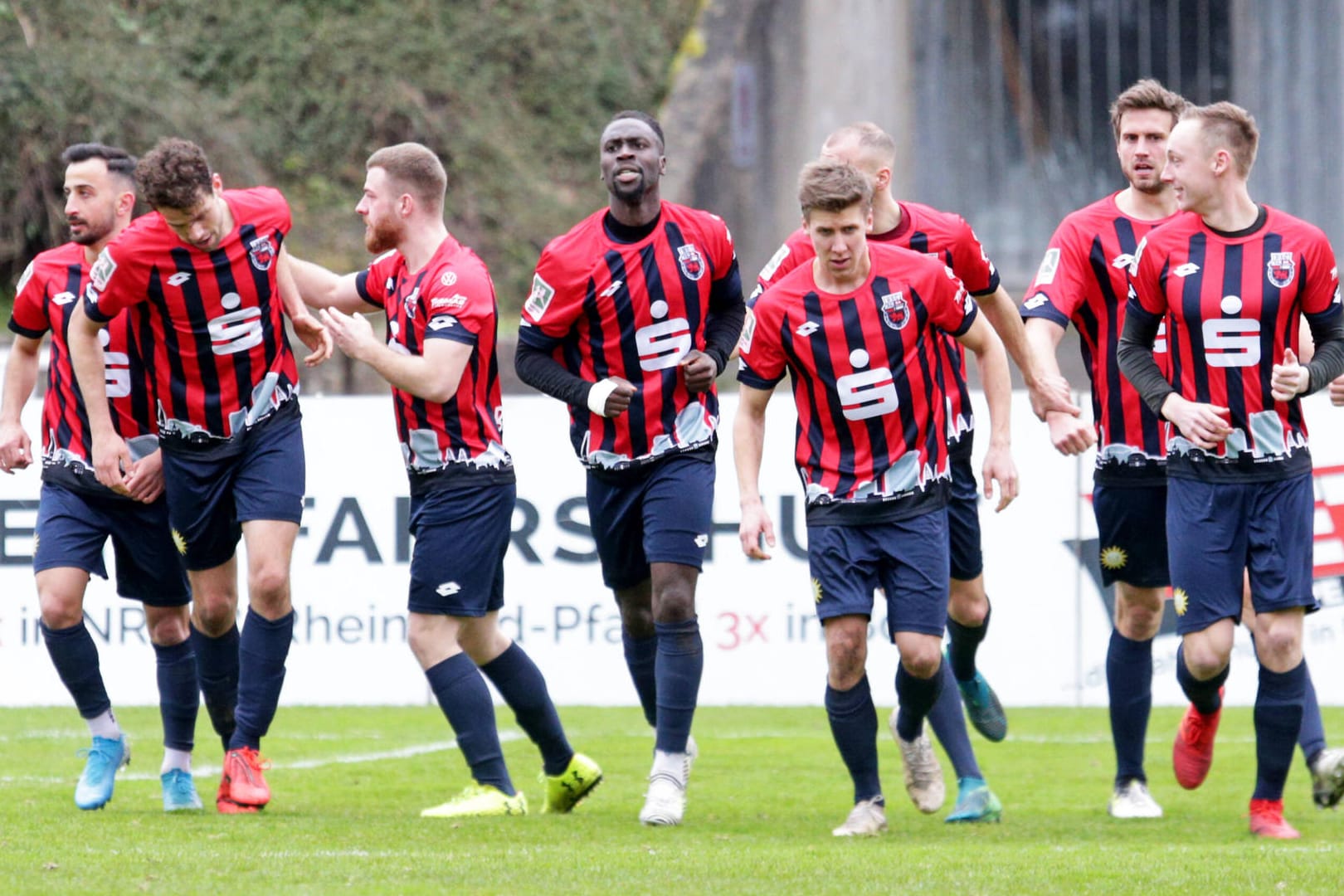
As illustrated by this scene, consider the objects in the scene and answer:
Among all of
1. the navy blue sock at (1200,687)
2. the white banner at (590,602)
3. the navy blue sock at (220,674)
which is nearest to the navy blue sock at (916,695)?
the navy blue sock at (1200,687)

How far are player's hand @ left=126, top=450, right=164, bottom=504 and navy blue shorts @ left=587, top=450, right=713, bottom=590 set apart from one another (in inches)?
57.2

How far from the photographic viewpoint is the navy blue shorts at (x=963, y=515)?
289 inches

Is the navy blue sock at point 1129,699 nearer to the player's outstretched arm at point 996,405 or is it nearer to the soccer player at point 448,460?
the player's outstretched arm at point 996,405

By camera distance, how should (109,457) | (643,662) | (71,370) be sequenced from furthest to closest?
(643,662) < (71,370) < (109,457)

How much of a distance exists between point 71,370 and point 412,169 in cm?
142

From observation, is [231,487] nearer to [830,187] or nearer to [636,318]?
[636,318]

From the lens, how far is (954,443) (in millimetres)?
7285

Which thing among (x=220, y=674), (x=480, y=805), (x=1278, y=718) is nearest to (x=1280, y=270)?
(x=1278, y=718)

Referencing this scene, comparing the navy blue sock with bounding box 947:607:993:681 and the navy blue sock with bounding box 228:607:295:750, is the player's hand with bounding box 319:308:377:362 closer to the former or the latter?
the navy blue sock with bounding box 228:607:295:750

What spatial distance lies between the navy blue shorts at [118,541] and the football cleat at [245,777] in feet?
2.55

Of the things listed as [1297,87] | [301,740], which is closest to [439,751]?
[301,740]

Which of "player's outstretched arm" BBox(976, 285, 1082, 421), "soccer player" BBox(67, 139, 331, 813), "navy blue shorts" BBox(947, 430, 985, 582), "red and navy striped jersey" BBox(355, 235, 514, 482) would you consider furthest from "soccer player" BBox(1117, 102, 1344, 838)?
"soccer player" BBox(67, 139, 331, 813)

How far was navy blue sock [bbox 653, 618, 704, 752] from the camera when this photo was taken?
6727 mm

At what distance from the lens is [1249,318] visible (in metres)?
6.20
